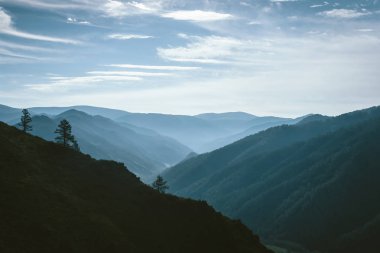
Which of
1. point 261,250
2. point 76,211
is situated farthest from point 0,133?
point 261,250

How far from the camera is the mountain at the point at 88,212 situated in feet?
173

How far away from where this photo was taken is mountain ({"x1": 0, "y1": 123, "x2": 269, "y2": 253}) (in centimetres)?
5262

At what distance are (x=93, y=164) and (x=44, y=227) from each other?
28.0m

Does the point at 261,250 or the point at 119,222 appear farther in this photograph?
the point at 261,250

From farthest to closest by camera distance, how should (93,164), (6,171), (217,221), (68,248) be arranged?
(93,164) < (217,221) < (6,171) < (68,248)

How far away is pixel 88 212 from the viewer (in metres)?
62.0

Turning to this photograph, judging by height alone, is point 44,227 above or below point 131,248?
above

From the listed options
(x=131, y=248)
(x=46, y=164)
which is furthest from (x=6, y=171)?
(x=131, y=248)

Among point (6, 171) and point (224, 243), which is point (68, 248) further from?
point (224, 243)

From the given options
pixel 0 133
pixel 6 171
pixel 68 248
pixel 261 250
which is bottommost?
pixel 261 250

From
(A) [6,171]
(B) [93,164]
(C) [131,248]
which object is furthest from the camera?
(B) [93,164]

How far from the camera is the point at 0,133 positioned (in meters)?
74.6

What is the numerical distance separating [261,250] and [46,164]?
4404 centimetres

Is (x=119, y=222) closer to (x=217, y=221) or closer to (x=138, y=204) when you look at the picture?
(x=138, y=204)
